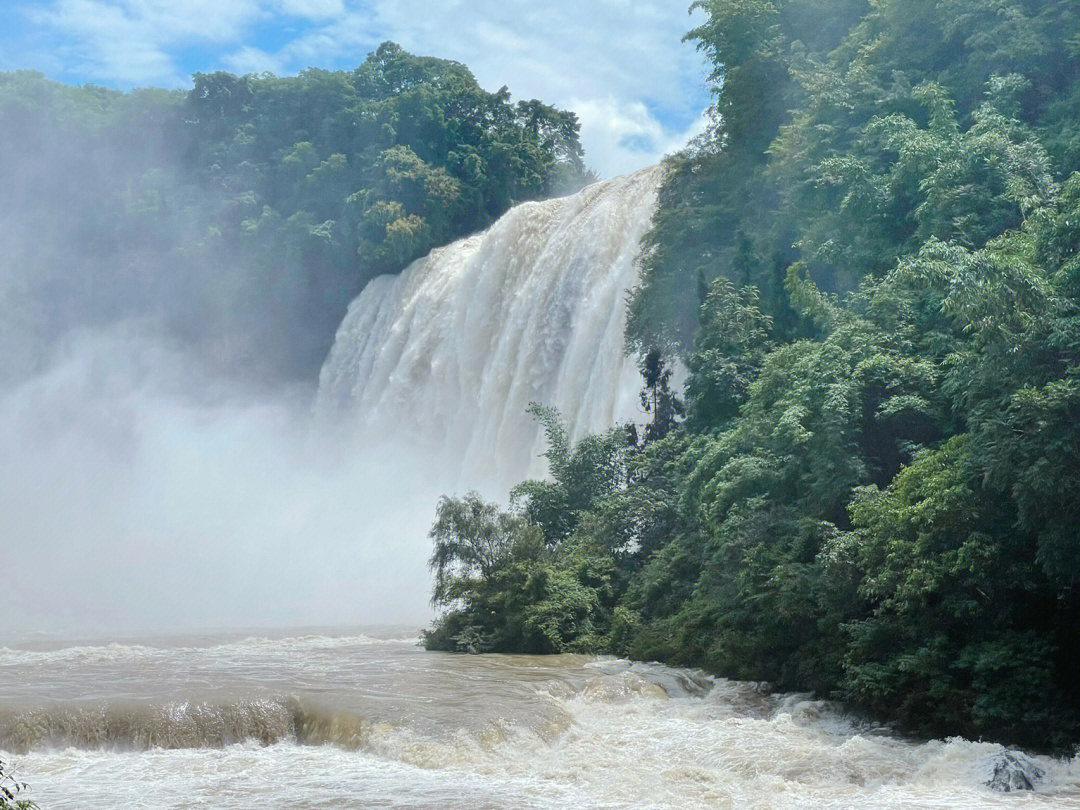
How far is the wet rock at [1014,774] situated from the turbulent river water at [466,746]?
0.12 metres

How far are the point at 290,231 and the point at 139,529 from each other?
15.2m

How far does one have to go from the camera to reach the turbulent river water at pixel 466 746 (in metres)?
10.9

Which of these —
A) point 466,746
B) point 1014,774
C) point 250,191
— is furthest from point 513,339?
point 250,191

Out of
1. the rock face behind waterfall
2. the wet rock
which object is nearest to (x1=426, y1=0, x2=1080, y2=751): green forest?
the wet rock

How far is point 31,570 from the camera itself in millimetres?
44312

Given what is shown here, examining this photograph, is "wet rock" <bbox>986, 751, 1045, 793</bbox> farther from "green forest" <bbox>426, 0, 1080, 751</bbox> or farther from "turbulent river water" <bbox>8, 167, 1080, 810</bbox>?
"green forest" <bbox>426, 0, 1080, 751</bbox>

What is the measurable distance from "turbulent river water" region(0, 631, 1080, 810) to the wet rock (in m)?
0.12

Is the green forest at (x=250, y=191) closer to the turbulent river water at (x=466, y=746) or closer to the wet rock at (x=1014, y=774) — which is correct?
the turbulent river water at (x=466, y=746)

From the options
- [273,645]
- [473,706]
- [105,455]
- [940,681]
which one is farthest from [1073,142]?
[105,455]

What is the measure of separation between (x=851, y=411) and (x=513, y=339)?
1868 centimetres

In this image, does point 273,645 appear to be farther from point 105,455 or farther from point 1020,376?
point 105,455

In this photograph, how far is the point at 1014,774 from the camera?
10.6 m

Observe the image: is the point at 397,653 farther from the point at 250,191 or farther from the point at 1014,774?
Result: the point at 250,191

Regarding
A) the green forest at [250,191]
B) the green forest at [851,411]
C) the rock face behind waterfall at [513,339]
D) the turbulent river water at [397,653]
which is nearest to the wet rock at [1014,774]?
the turbulent river water at [397,653]
